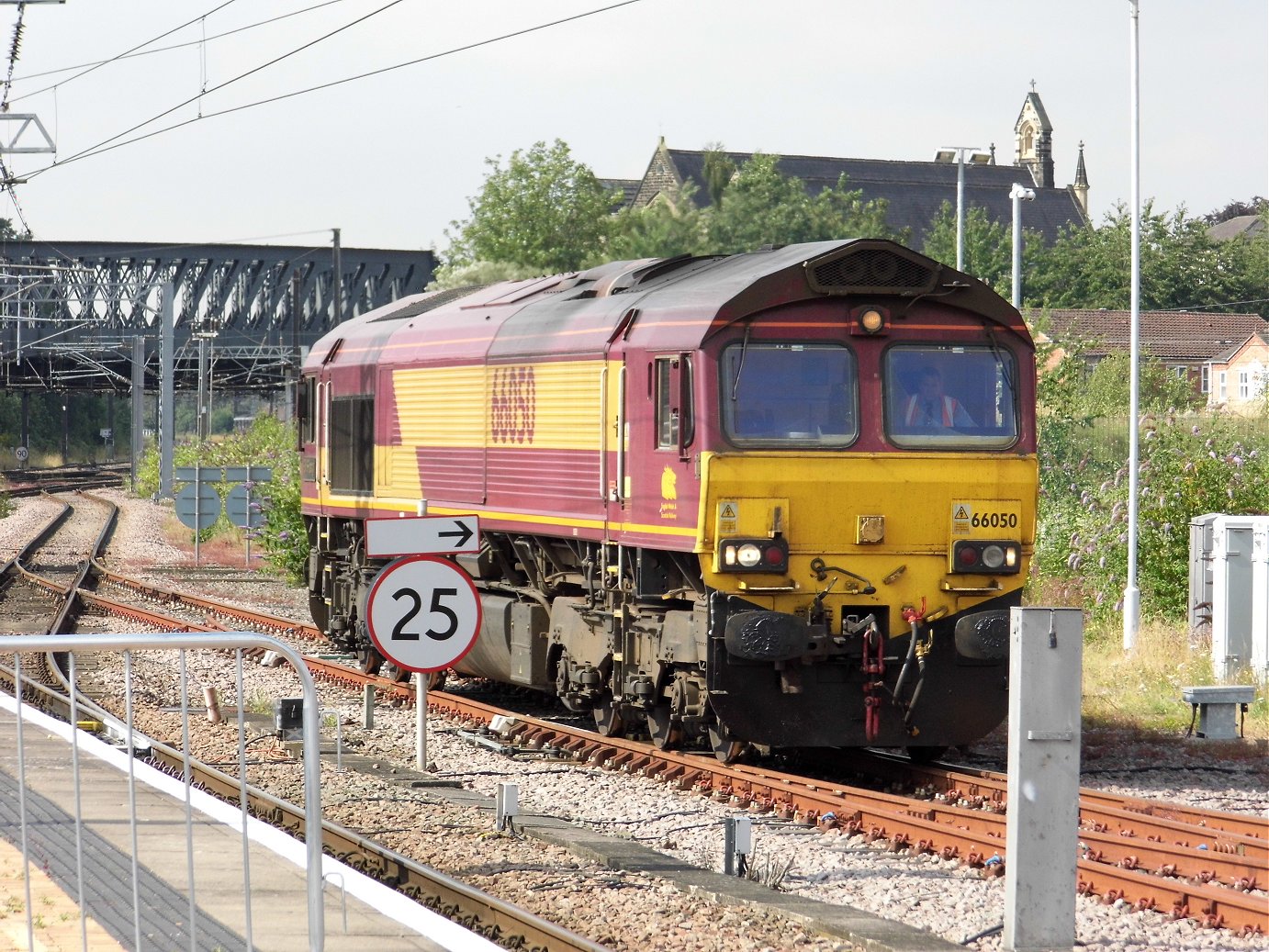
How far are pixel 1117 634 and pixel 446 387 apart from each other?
8072 millimetres

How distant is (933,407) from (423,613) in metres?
3.64

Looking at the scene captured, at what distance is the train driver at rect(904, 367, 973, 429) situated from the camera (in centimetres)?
1191

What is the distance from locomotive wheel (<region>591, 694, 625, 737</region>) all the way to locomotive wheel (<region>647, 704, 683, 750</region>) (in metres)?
0.44

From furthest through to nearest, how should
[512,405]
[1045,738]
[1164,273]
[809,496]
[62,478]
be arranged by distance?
[1164,273] < [62,478] < [512,405] < [809,496] < [1045,738]

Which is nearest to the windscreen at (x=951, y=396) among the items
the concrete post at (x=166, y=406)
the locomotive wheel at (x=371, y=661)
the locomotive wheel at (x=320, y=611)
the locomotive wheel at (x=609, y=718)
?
the locomotive wheel at (x=609, y=718)

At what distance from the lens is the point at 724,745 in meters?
12.2

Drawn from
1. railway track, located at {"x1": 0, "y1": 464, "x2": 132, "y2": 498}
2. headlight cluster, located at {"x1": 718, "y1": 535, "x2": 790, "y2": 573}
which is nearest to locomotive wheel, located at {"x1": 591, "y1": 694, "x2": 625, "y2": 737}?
headlight cluster, located at {"x1": 718, "y1": 535, "x2": 790, "y2": 573}

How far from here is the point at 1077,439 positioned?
91.0 ft

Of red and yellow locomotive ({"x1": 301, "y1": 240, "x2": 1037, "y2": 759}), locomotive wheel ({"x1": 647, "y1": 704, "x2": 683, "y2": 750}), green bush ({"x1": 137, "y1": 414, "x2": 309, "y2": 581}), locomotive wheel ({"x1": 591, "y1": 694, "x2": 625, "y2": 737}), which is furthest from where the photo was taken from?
green bush ({"x1": 137, "y1": 414, "x2": 309, "y2": 581})

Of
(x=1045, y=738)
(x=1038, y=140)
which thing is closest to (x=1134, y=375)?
(x=1045, y=738)

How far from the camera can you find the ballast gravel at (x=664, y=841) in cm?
802

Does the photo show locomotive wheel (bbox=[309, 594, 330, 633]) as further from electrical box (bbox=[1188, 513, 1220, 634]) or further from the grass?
electrical box (bbox=[1188, 513, 1220, 634])

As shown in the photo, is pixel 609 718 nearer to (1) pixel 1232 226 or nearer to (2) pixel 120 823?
(2) pixel 120 823

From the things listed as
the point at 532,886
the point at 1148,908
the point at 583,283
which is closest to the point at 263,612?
the point at 583,283
